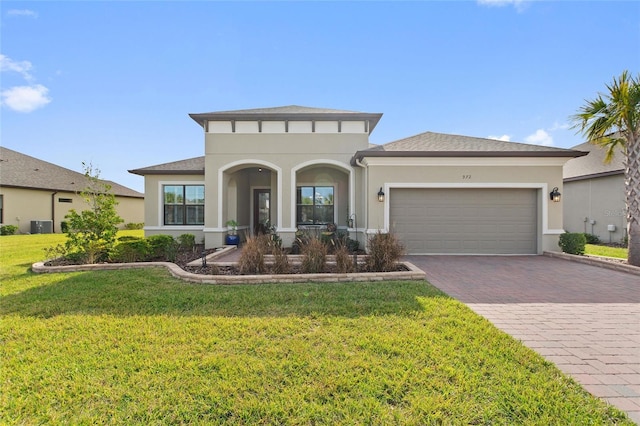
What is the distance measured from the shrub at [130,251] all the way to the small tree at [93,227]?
1.32 feet

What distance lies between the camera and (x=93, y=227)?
25.7ft

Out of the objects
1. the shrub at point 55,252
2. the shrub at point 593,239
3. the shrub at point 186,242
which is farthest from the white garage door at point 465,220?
the shrub at point 55,252

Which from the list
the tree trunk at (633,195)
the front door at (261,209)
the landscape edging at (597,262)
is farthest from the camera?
the front door at (261,209)

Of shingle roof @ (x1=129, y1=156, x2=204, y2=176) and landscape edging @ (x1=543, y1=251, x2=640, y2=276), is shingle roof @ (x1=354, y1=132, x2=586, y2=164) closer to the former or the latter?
landscape edging @ (x1=543, y1=251, x2=640, y2=276)

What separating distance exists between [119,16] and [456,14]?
10.3 metres

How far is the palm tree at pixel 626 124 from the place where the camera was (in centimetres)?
714

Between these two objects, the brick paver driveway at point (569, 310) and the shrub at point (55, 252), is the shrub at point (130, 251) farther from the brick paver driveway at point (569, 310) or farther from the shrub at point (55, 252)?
the brick paver driveway at point (569, 310)

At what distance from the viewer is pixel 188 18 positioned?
856cm

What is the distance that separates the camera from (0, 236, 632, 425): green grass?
85.0 inches

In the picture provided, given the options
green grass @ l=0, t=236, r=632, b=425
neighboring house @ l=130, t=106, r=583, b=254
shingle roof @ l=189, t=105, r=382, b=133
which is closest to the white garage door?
→ neighboring house @ l=130, t=106, r=583, b=254

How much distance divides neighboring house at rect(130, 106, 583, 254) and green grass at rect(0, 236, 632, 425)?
542 centimetres

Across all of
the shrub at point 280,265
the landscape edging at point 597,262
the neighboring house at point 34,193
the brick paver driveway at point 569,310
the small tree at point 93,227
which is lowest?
the brick paver driveway at point 569,310

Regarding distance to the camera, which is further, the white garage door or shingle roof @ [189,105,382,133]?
shingle roof @ [189,105,382,133]

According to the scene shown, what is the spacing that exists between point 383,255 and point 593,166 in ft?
49.1
